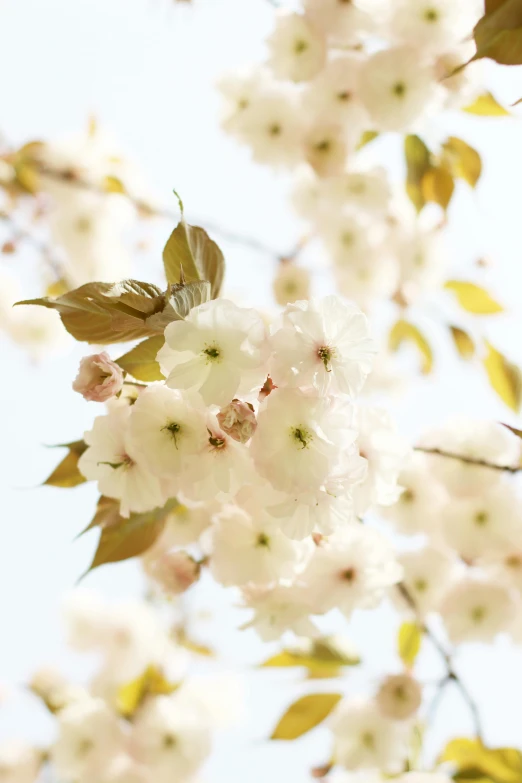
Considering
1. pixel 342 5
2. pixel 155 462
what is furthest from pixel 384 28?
pixel 155 462

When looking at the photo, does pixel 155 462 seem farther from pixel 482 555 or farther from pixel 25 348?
pixel 25 348

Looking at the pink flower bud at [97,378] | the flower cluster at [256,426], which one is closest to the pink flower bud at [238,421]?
the flower cluster at [256,426]

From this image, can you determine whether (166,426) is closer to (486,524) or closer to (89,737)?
(486,524)

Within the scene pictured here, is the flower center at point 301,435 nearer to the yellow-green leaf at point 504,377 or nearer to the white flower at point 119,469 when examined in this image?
the white flower at point 119,469

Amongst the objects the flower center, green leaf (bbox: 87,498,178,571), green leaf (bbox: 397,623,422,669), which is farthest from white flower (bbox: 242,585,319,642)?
green leaf (bbox: 397,623,422,669)

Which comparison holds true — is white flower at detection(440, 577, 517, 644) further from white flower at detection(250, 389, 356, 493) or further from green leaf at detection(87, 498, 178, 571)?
white flower at detection(250, 389, 356, 493)

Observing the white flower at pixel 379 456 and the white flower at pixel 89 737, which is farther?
the white flower at pixel 89 737

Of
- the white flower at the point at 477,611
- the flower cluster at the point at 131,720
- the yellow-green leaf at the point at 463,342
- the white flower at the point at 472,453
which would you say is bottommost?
the flower cluster at the point at 131,720
